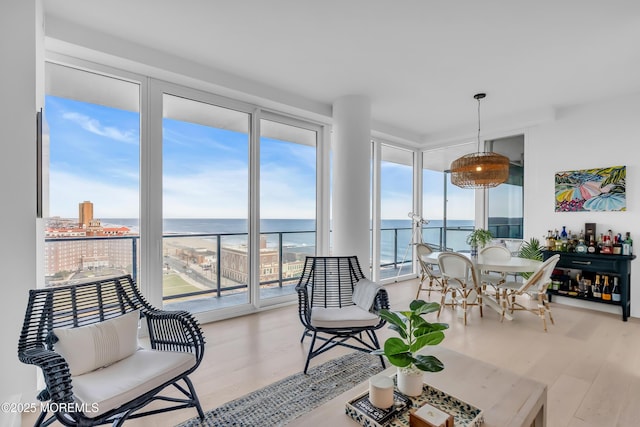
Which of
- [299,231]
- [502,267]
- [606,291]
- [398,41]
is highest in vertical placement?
[398,41]

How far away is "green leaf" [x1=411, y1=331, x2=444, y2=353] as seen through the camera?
4.24 ft

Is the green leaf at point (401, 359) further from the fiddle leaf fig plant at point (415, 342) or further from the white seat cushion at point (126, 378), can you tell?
the white seat cushion at point (126, 378)

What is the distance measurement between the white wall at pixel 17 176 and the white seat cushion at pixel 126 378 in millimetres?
693

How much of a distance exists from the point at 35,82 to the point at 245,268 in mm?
2563

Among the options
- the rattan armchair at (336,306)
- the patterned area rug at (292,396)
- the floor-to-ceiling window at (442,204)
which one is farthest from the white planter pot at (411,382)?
the floor-to-ceiling window at (442,204)

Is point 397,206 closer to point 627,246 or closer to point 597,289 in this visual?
point 597,289

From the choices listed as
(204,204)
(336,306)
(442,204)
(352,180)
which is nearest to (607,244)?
(442,204)

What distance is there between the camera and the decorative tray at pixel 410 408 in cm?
119

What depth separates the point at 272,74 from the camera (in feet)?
11.0

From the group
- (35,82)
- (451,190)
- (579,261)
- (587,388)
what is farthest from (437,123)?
(35,82)

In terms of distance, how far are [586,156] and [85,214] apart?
19.2 feet

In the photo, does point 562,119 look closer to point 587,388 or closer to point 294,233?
point 587,388

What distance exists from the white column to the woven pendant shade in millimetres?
1158

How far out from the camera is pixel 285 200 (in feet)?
13.8
